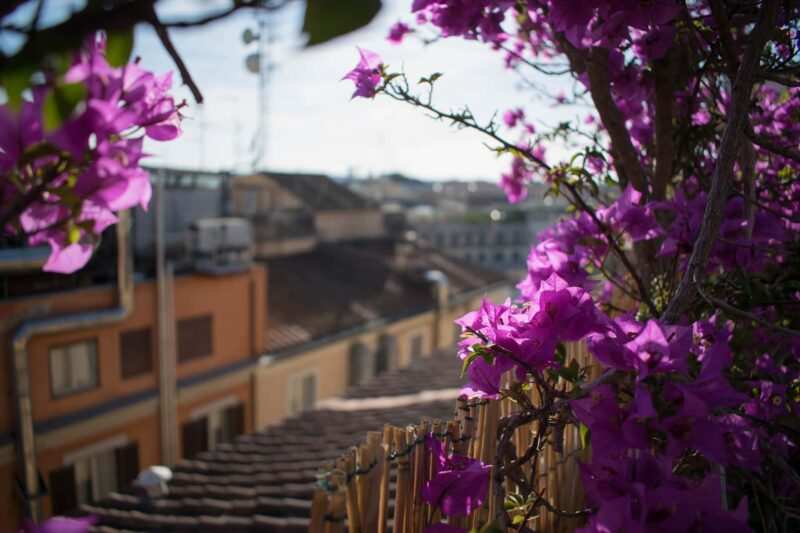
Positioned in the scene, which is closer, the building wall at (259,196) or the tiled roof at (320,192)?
the building wall at (259,196)

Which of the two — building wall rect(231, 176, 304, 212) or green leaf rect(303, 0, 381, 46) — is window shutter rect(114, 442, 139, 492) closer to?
building wall rect(231, 176, 304, 212)

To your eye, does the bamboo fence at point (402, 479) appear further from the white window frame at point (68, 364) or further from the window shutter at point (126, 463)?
the window shutter at point (126, 463)

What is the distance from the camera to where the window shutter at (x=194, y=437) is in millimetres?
8953

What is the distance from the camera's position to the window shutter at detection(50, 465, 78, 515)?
7355 mm

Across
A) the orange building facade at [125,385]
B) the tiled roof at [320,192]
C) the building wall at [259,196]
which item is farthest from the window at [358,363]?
the tiled roof at [320,192]

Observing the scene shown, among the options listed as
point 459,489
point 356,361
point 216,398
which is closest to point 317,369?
point 356,361

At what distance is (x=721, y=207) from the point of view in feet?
4.07

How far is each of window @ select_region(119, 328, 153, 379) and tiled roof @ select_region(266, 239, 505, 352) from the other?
2.02m

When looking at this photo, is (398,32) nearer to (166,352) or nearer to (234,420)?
(166,352)

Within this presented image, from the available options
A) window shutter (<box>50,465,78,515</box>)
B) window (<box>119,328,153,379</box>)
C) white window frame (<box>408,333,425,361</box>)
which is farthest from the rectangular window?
white window frame (<box>408,333,425,361</box>)

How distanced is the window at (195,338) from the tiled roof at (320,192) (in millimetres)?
6767

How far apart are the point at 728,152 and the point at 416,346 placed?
38.9 ft

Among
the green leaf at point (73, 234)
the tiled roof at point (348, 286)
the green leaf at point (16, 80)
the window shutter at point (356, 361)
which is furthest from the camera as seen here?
the window shutter at point (356, 361)

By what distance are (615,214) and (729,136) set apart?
479 mm
